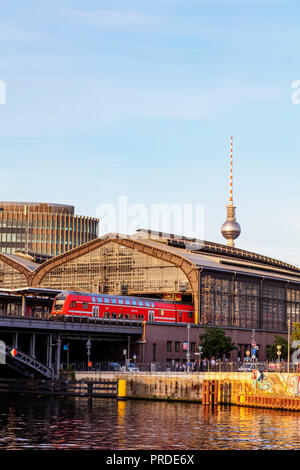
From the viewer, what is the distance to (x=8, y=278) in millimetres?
176125

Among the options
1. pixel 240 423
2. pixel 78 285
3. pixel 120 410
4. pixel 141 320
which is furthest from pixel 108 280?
pixel 240 423

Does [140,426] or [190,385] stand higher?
[190,385]

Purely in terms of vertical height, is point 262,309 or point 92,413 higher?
point 262,309

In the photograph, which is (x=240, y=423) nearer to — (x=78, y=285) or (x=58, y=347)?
(x=58, y=347)

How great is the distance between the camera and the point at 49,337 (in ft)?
376

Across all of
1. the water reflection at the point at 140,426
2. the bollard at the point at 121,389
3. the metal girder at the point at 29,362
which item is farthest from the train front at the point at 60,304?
the water reflection at the point at 140,426

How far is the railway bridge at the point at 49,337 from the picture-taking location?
107m

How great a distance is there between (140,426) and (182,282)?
78216 millimetres

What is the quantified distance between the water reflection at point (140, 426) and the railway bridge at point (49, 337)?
12916 mm

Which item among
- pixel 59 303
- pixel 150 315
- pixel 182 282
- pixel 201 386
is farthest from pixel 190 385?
pixel 182 282

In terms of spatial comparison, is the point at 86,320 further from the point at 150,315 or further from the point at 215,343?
the point at 215,343

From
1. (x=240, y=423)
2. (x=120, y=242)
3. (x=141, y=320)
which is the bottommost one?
(x=240, y=423)

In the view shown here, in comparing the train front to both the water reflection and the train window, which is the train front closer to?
the train window

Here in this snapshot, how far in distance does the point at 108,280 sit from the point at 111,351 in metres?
26.1
